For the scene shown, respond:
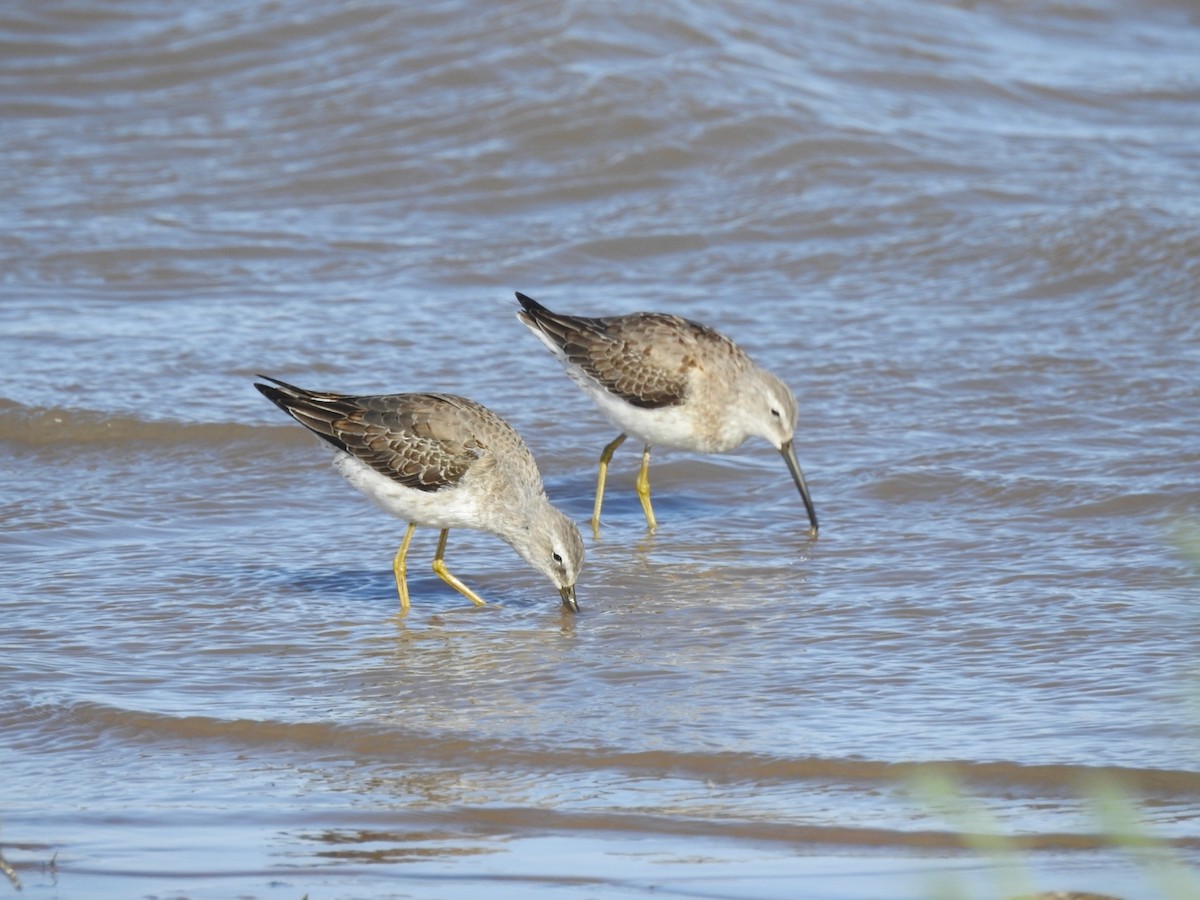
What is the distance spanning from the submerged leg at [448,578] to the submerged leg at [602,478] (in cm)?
111

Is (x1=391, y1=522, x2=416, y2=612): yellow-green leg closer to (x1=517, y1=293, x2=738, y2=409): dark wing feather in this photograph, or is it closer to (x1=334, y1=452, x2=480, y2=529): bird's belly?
(x1=334, y1=452, x2=480, y2=529): bird's belly

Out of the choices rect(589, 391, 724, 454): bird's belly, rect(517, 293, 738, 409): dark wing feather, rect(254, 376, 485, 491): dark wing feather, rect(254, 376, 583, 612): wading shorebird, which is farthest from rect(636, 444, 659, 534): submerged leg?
rect(254, 376, 485, 491): dark wing feather

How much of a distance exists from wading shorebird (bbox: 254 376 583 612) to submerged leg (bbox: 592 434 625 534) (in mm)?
1088

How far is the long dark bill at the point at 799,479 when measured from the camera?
26.2 ft

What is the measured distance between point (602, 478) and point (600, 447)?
86 cm

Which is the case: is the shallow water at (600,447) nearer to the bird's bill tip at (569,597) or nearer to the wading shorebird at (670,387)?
the bird's bill tip at (569,597)

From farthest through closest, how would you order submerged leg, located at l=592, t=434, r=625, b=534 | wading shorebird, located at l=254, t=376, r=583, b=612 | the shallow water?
submerged leg, located at l=592, t=434, r=625, b=534 → wading shorebird, located at l=254, t=376, r=583, b=612 → the shallow water

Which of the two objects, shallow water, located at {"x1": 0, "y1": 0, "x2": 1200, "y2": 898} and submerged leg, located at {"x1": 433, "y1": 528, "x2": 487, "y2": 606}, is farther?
submerged leg, located at {"x1": 433, "y1": 528, "x2": 487, "y2": 606}

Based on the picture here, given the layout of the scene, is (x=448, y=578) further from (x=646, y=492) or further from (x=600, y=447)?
(x=600, y=447)

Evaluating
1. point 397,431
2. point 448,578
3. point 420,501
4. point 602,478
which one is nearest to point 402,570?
point 448,578

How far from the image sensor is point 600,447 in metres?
9.45

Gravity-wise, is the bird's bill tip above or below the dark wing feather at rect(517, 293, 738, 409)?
below

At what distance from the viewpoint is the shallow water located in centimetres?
513

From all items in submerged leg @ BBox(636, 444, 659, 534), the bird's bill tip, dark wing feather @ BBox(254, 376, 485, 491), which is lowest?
submerged leg @ BBox(636, 444, 659, 534)
